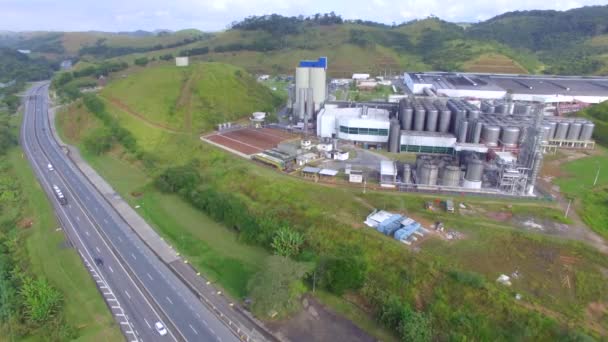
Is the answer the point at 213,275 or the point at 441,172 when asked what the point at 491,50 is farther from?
the point at 213,275

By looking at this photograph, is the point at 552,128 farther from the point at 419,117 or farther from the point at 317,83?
the point at 317,83

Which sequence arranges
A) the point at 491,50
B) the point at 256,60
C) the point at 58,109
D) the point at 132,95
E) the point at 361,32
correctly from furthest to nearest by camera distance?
the point at 361,32, the point at 256,60, the point at 491,50, the point at 58,109, the point at 132,95

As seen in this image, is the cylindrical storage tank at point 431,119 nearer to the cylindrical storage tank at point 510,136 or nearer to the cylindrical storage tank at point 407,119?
the cylindrical storage tank at point 407,119

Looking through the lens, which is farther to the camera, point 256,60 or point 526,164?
point 256,60

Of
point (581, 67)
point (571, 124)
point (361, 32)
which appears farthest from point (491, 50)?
point (571, 124)

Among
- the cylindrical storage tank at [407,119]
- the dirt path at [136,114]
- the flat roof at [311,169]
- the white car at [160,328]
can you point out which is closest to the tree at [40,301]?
the white car at [160,328]

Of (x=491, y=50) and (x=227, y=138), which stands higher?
(x=491, y=50)

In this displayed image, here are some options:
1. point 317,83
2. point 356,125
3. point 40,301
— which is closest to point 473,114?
point 356,125
